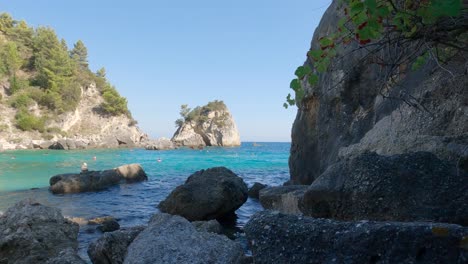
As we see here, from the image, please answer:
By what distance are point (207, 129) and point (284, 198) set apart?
338 feet

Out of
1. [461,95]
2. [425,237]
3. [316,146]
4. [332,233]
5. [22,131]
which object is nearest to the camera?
[425,237]

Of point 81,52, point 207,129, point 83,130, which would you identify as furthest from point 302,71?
point 81,52

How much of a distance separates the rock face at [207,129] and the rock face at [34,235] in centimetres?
9957

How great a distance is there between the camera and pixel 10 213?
24.1 feet

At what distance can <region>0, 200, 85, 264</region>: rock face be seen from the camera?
6.15 m

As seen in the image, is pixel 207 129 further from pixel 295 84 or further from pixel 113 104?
pixel 295 84

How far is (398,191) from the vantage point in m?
3.52

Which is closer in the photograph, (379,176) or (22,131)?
(379,176)

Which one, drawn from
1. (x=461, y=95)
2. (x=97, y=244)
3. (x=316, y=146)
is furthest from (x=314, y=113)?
(x=97, y=244)

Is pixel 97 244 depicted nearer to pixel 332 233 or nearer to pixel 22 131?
pixel 332 233

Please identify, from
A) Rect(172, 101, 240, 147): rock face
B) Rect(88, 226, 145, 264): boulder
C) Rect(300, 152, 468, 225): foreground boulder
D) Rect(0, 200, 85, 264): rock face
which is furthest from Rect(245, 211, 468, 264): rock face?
Rect(172, 101, 240, 147): rock face

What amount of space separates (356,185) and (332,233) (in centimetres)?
148

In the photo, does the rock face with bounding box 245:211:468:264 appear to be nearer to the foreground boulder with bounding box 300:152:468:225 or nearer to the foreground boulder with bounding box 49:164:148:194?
the foreground boulder with bounding box 300:152:468:225

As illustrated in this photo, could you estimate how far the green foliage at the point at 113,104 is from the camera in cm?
8581
